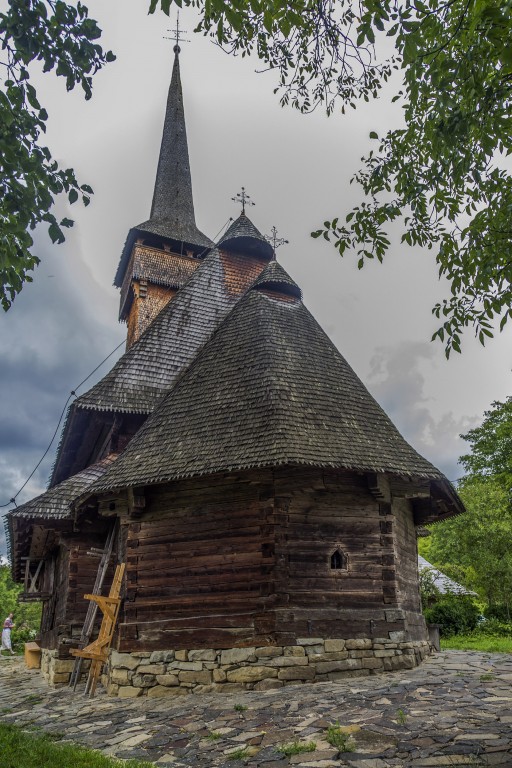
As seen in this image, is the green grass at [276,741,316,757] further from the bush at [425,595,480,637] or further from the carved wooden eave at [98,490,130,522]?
the bush at [425,595,480,637]

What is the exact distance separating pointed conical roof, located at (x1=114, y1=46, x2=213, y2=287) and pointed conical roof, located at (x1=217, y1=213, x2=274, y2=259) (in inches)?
196

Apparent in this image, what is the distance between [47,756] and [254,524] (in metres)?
4.32

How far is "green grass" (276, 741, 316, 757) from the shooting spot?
509cm

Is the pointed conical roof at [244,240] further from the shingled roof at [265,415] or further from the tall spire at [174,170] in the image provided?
the tall spire at [174,170]

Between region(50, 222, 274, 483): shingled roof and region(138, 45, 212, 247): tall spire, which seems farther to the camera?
region(138, 45, 212, 247): tall spire

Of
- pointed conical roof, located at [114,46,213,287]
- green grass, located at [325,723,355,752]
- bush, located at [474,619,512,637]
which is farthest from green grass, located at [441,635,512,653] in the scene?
pointed conical roof, located at [114,46,213,287]

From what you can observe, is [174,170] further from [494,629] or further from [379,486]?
[494,629]

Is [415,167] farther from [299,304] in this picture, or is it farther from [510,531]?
[510,531]

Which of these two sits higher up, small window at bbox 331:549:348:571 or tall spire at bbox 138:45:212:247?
tall spire at bbox 138:45:212:247

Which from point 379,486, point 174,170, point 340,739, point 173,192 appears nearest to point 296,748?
point 340,739

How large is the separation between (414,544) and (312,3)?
9.64 m

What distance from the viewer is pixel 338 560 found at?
9.35m

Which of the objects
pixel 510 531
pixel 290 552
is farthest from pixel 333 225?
pixel 510 531

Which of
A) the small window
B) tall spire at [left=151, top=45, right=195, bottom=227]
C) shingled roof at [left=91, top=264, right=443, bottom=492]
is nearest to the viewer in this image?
shingled roof at [left=91, top=264, right=443, bottom=492]
